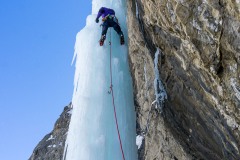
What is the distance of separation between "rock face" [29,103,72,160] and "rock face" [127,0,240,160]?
4.76 metres

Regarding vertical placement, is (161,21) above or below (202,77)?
above

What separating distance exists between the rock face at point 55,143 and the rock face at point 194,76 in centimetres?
476

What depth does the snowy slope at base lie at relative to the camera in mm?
6762

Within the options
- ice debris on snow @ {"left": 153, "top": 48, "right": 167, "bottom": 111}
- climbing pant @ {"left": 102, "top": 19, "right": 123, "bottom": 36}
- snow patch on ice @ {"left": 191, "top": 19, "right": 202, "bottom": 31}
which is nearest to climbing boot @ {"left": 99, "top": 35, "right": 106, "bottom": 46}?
climbing pant @ {"left": 102, "top": 19, "right": 123, "bottom": 36}

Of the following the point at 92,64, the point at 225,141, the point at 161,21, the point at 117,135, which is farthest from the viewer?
the point at 92,64

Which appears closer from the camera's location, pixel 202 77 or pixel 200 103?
pixel 202 77

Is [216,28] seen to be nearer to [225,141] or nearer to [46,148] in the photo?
[225,141]

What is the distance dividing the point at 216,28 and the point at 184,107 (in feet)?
5.86

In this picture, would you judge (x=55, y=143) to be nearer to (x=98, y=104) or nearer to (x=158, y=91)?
(x=98, y=104)

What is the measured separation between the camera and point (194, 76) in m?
4.57

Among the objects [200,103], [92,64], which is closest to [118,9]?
[92,64]

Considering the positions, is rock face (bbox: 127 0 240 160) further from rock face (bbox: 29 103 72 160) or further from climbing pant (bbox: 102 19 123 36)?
rock face (bbox: 29 103 72 160)

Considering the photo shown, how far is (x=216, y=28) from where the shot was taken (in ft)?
12.8

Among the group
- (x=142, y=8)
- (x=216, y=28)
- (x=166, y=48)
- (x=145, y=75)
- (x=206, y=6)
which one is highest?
(x=142, y=8)
